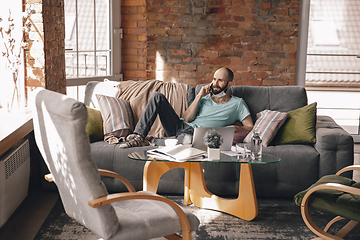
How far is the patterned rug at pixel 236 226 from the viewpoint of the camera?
2.40 m

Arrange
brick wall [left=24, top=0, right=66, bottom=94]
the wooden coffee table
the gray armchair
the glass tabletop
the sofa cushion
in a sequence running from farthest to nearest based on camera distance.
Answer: the sofa cushion < brick wall [left=24, top=0, right=66, bottom=94] < the wooden coffee table < the glass tabletop < the gray armchair

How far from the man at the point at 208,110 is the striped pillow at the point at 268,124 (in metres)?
0.10

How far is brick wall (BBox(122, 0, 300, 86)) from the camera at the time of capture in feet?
15.5

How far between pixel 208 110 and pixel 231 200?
104cm

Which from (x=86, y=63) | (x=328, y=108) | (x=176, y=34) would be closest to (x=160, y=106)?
(x=86, y=63)

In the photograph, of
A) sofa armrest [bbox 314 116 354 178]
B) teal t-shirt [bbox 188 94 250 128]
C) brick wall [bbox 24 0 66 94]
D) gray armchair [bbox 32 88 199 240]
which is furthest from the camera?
teal t-shirt [bbox 188 94 250 128]

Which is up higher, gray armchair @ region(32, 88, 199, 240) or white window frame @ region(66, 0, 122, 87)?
white window frame @ region(66, 0, 122, 87)

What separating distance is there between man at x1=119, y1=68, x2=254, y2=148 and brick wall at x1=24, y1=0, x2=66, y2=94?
0.91 m

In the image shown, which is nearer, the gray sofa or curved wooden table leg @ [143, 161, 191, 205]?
curved wooden table leg @ [143, 161, 191, 205]

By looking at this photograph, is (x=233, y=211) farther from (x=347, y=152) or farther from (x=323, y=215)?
(x=347, y=152)

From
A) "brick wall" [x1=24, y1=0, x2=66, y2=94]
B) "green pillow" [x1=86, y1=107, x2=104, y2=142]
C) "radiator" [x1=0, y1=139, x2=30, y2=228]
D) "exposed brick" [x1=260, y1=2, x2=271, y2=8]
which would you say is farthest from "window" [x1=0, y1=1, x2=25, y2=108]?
"exposed brick" [x1=260, y1=2, x2=271, y2=8]

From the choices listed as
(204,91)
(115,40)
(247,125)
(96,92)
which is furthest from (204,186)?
(115,40)

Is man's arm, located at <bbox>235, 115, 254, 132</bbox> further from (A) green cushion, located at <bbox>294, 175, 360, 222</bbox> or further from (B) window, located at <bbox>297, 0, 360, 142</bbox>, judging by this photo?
(B) window, located at <bbox>297, 0, 360, 142</bbox>

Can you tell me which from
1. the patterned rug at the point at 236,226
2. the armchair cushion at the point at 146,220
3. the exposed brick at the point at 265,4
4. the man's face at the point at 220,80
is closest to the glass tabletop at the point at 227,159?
the armchair cushion at the point at 146,220
